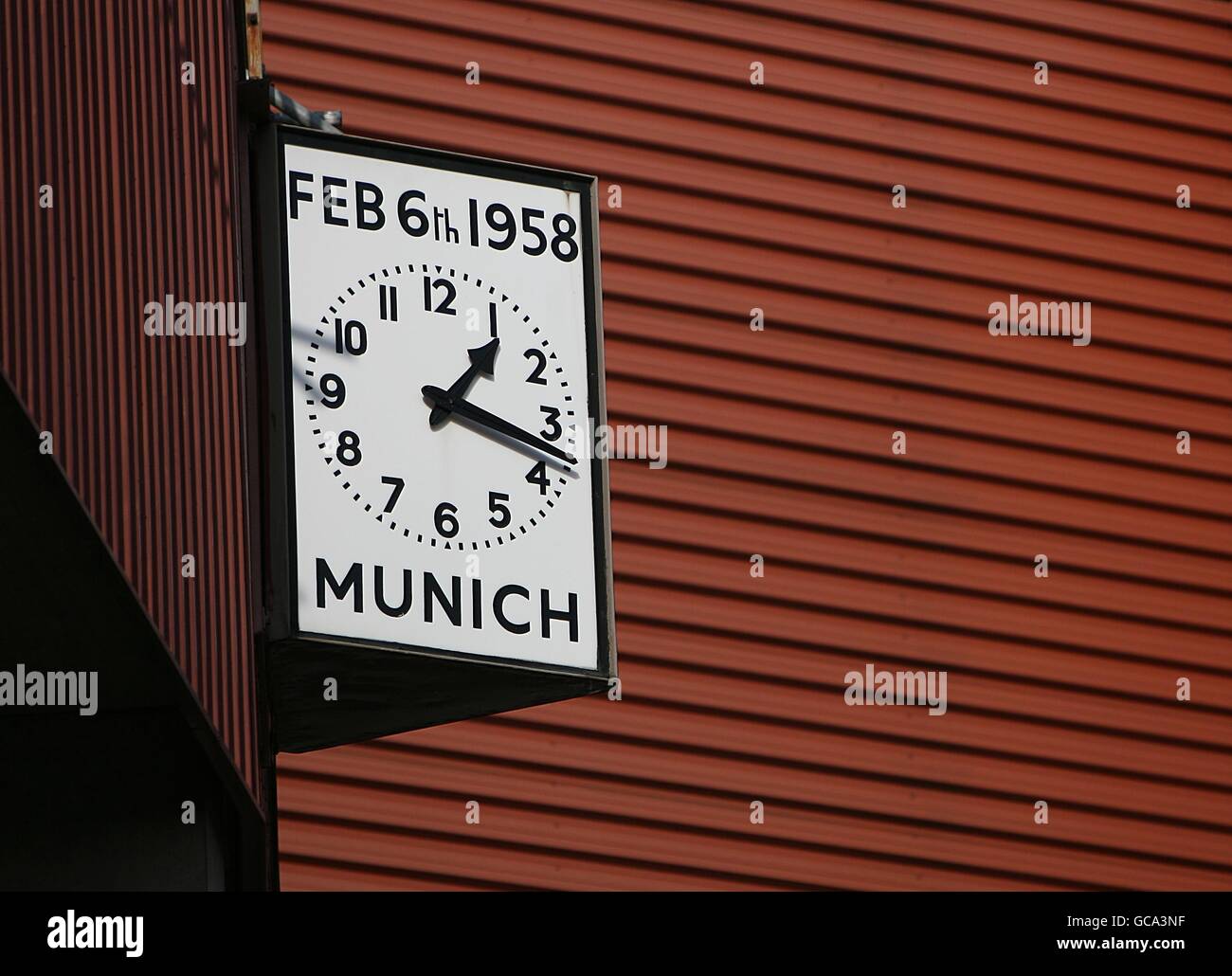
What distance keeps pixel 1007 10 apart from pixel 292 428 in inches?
228

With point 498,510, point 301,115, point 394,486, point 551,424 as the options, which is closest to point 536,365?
point 551,424

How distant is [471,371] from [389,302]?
241mm

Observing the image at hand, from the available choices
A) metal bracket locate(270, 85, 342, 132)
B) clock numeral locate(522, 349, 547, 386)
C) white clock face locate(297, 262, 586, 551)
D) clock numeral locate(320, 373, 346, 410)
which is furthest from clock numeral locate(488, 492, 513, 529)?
metal bracket locate(270, 85, 342, 132)

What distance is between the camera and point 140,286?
460 cm

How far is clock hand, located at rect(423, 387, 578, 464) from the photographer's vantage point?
4977 mm

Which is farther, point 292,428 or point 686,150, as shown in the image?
point 686,150

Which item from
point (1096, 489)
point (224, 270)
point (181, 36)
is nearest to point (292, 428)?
point (224, 270)

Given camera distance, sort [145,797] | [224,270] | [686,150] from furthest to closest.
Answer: [686,150] → [145,797] → [224,270]

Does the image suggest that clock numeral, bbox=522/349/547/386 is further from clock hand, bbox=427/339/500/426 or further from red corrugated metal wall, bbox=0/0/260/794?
red corrugated metal wall, bbox=0/0/260/794

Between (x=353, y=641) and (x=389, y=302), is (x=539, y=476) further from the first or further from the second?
(x=353, y=641)

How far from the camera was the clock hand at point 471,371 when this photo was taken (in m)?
4.98
